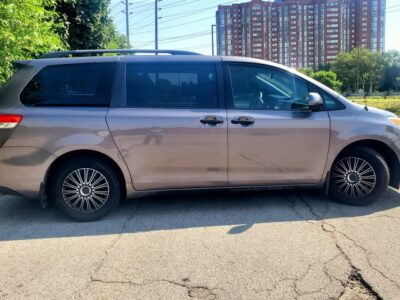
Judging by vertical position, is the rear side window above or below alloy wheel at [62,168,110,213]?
above

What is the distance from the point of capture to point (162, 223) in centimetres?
444

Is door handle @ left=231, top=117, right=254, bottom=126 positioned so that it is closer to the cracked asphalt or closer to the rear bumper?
the cracked asphalt

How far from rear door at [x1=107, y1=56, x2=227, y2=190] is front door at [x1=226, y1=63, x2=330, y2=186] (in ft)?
0.58

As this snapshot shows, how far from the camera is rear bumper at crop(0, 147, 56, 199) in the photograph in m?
4.32

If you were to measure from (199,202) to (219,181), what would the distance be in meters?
0.61

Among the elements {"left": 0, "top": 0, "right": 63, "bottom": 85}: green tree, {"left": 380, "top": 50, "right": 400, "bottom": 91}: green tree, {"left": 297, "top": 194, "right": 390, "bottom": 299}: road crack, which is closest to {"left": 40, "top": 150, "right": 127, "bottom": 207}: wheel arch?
{"left": 297, "top": 194, "right": 390, "bottom": 299}: road crack

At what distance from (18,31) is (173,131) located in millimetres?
3760

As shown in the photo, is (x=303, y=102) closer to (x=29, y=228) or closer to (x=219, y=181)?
(x=219, y=181)

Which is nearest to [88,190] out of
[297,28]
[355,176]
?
[355,176]

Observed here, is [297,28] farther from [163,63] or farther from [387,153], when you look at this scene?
[163,63]

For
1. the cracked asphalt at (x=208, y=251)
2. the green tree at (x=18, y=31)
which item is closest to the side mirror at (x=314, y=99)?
the cracked asphalt at (x=208, y=251)

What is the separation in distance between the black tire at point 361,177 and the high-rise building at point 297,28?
40900 mm

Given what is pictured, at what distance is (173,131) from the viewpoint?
4.46 metres

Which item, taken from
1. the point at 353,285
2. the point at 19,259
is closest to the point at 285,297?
the point at 353,285
